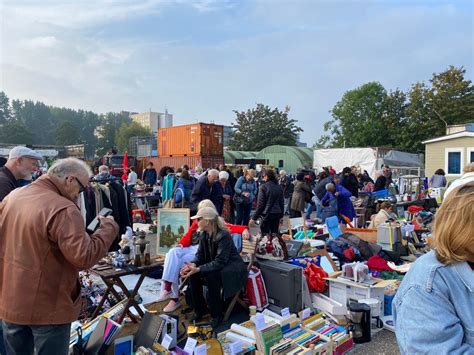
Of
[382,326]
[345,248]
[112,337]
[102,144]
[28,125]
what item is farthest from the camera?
[28,125]

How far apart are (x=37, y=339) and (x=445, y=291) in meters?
2.03

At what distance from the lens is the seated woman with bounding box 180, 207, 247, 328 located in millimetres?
4125

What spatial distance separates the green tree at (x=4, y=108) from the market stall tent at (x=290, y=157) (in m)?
74.5

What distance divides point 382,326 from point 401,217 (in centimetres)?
598

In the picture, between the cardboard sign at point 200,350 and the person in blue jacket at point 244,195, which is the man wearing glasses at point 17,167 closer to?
the cardboard sign at point 200,350

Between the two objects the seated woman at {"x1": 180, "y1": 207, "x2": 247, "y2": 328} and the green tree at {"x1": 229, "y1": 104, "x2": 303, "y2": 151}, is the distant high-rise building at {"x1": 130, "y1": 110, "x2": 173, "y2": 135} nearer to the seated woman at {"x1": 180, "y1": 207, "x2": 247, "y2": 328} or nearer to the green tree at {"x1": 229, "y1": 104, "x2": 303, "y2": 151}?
the green tree at {"x1": 229, "y1": 104, "x2": 303, "y2": 151}

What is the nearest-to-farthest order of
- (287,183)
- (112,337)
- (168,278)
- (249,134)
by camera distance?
(112,337) < (168,278) < (287,183) < (249,134)

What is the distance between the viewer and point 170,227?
5.91 meters

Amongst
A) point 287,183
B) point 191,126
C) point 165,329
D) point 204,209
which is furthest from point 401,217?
point 191,126

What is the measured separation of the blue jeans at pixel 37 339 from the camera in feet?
6.42

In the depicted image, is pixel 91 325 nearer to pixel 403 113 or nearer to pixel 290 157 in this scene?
pixel 290 157

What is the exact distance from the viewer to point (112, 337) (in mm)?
3254

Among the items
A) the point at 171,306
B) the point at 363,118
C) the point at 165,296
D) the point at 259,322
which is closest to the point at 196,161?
the point at 165,296

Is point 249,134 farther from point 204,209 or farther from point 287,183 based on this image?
point 204,209
